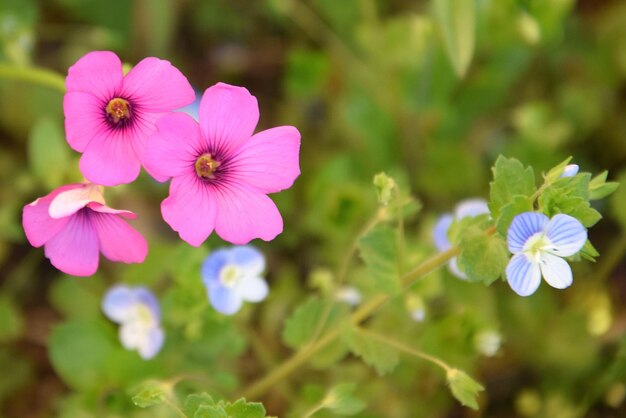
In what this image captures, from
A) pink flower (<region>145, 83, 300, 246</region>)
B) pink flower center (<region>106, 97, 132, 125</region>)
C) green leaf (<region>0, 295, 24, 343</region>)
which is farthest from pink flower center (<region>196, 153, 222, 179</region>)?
green leaf (<region>0, 295, 24, 343</region>)

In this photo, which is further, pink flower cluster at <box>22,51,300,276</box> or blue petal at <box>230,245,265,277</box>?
blue petal at <box>230,245,265,277</box>

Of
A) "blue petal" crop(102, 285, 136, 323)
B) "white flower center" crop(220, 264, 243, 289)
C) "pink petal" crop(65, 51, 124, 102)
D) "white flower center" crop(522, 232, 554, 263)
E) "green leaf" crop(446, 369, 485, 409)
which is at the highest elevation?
"blue petal" crop(102, 285, 136, 323)

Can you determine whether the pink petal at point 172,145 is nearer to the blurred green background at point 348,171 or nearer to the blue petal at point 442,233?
the blurred green background at point 348,171

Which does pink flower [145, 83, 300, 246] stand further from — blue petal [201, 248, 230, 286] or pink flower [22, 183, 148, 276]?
blue petal [201, 248, 230, 286]

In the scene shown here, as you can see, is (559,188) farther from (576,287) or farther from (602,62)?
(602,62)

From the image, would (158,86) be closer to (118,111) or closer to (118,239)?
(118,111)

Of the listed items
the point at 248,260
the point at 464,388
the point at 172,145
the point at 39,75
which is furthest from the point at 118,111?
the point at 464,388

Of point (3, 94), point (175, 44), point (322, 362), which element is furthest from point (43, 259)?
point (322, 362)
